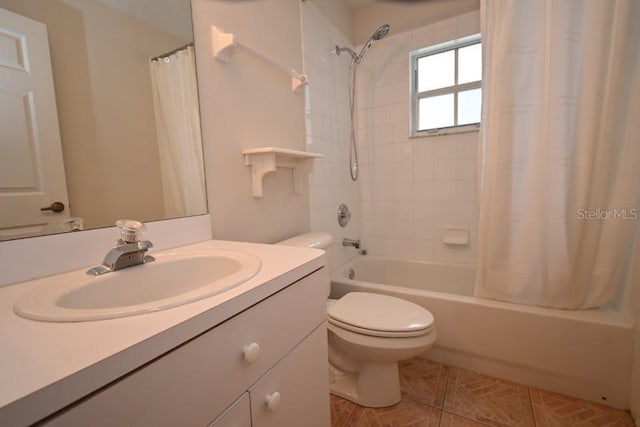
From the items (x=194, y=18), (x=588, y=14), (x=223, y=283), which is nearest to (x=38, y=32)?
(x=194, y=18)

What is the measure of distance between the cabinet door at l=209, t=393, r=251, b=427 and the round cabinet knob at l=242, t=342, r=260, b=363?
0.08 metres

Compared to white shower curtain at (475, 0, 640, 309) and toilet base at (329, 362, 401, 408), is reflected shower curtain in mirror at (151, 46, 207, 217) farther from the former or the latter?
white shower curtain at (475, 0, 640, 309)

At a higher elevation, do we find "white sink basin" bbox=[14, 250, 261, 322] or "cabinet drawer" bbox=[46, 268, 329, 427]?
"white sink basin" bbox=[14, 250, 261, 322]

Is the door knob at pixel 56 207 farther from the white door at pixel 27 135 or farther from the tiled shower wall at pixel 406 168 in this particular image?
the tiled shower wall at pixel 406 168

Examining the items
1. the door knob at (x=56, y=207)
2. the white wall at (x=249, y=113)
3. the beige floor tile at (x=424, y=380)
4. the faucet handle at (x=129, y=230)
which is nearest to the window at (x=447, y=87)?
the white wall at (x=249, y=113)

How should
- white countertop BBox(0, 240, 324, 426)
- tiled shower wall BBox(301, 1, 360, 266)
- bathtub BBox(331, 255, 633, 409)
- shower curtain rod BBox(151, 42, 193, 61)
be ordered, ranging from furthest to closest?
tiled shower wall BBox(301, 1, 360, 266) → bathtub BBox(331, 255, 633, 409) → shower curtain rod BBox(151, 42, 193, 61) → white countertop BBox(0, 240, 324, 426)

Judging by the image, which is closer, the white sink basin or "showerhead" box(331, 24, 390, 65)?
the white sink basin

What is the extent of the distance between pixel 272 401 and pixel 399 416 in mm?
907

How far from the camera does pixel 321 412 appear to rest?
2.66 feet

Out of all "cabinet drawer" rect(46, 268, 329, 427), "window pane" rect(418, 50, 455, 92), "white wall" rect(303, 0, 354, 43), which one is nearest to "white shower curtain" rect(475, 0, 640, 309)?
"window pane" rect(418, 50, 455, 92)

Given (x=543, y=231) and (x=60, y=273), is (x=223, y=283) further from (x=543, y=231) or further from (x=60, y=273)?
(x=543, y=231)

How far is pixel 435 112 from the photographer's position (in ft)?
6.93

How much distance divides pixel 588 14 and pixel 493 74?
369 mm

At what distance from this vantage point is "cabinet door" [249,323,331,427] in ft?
1.94
